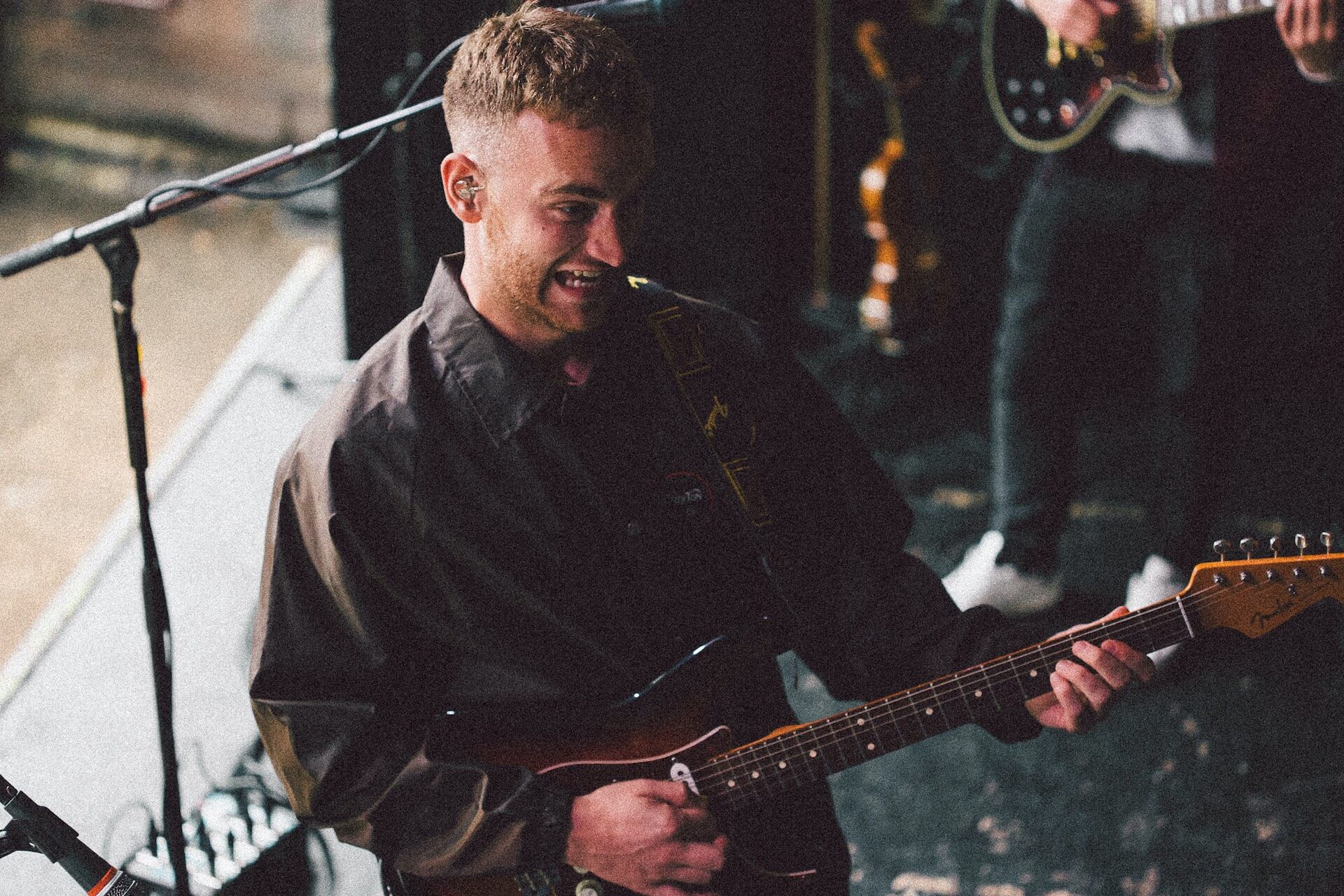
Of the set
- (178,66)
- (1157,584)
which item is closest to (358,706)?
(1157,584)

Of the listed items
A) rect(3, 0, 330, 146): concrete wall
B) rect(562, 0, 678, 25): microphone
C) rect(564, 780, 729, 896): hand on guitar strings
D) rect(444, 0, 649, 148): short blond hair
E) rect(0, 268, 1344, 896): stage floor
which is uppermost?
rect(3, 0, 330, 146): concrete wall

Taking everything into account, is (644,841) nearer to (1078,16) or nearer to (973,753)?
(973,753)

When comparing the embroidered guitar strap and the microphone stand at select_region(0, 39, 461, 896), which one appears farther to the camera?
the embroidered guitar strap

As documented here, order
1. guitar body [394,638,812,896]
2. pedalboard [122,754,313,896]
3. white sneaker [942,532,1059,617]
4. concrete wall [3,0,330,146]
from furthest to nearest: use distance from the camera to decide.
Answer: concrete wall [3,0,330,146] → white sneaker [942,532,1059,617] → pedalboard [122,754,313,896] → guitar body [394,638,812,896]

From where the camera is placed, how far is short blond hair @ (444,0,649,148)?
166 centimetres

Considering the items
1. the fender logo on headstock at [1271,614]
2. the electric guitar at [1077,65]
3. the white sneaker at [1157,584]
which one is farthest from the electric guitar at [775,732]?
the electric guitar at [1077,65]

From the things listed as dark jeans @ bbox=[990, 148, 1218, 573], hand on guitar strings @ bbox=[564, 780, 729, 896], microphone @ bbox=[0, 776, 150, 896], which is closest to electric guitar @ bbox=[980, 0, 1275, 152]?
dark jeans @ bbox=[990, 148, 1218, 573]

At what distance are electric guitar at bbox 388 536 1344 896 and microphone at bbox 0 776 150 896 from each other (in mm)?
373

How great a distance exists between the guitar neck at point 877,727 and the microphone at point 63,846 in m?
0.80

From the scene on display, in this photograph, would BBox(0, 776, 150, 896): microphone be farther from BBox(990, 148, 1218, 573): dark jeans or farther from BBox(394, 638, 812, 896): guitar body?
BBox(990, 148, 1218, 573): dark jeans

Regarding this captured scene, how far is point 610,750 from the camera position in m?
1.82

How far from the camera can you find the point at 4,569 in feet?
12.8

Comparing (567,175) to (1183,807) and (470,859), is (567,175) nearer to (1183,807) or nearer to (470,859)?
(470,859)

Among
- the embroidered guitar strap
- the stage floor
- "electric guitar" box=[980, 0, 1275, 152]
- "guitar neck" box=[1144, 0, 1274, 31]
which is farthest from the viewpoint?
"electric guitar" box=[980, 0, 1275, 152]
